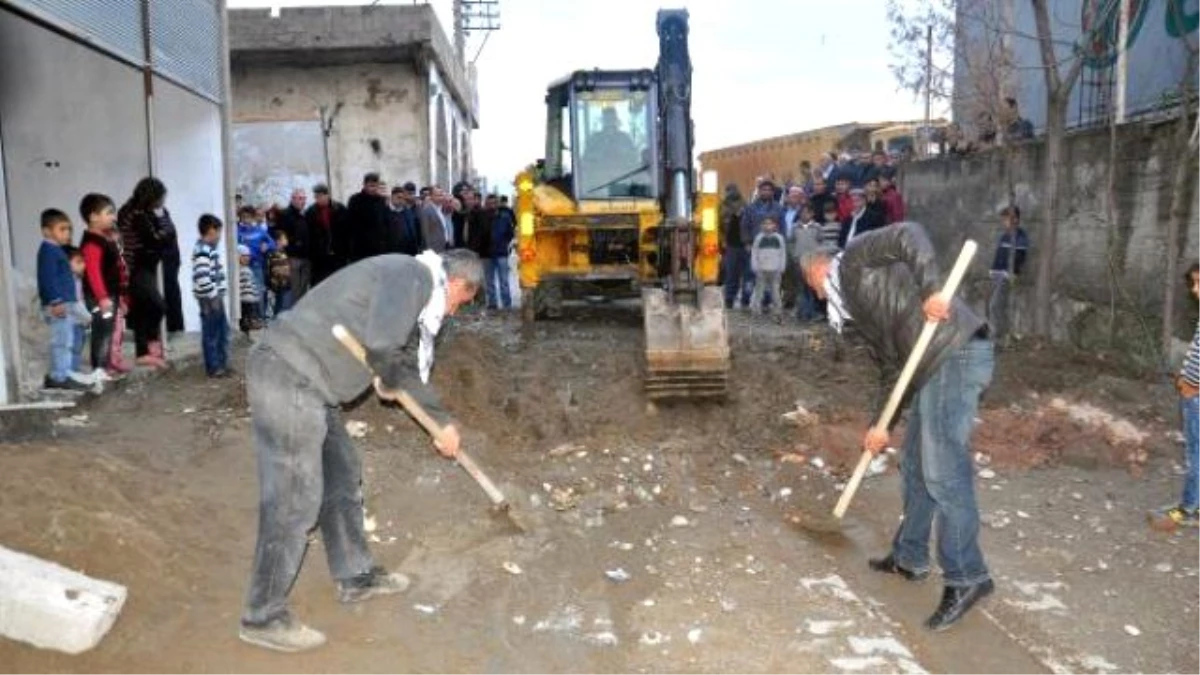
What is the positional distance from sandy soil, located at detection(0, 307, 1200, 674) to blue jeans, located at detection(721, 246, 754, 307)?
571 cm

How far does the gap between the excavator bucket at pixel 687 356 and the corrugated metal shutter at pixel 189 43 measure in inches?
191

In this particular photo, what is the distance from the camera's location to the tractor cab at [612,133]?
11094 mm

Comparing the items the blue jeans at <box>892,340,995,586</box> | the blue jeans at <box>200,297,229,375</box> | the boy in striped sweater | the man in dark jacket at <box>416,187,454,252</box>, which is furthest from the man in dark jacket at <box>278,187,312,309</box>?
the boy in striped sweater

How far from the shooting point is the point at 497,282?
1397cm

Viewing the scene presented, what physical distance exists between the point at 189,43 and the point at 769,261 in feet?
21.7

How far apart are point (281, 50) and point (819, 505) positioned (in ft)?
49.0

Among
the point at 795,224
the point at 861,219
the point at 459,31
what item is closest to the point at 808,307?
the point at 795,224

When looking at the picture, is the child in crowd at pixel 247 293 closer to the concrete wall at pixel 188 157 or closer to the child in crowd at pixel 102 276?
the concrete wall at pixel 188 157

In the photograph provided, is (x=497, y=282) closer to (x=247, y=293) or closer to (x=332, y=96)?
(x=247, y=293)

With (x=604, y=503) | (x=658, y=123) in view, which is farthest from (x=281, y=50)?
(x=604, y=503)

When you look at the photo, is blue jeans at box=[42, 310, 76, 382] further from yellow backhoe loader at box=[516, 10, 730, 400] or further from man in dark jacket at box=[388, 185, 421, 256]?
yellow backhoe loader at box=[516, 10, 730, 400]

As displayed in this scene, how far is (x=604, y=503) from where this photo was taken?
5445 mm

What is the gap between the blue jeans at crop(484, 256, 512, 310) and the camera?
45.2 ft

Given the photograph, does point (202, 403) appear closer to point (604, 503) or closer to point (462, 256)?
point (604, 503)
